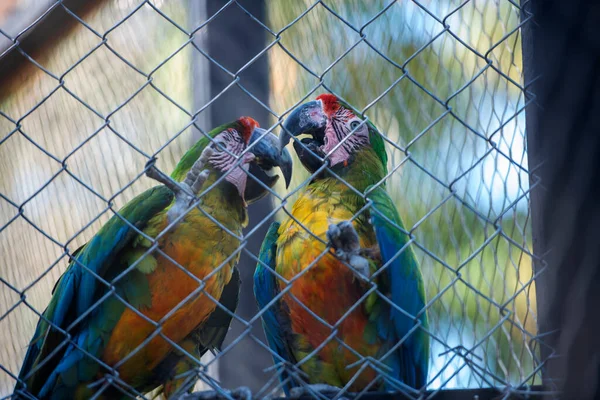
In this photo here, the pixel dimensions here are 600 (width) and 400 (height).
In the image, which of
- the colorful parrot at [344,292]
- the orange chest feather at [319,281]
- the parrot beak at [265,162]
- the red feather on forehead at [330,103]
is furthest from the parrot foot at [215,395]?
the red feather on forehead at [330,103]

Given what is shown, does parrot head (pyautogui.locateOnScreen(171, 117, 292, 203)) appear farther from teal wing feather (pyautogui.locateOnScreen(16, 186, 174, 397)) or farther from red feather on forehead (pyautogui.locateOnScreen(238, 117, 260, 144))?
teal wing feather (pyautogui.locateOnScreen(16, 186, 174, 397))

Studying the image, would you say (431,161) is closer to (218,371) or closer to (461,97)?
(461,97)

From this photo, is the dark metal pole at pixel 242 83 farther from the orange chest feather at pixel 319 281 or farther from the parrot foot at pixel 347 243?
the parrot foot at pixel 347 243

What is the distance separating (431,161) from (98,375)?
4.74ft

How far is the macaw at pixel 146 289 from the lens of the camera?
→ 189cm

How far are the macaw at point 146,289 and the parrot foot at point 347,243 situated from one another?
0.32 meters

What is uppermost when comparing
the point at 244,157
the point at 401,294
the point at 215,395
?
the point at 244,157

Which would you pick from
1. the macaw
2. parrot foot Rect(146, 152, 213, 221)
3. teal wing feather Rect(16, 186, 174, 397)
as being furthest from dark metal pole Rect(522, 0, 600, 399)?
teal wing feather Rect(16, 186, 174, 397)

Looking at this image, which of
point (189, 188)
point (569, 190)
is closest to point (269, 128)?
point (189, 188)

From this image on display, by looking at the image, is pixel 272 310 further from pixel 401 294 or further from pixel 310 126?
pixel 310 126

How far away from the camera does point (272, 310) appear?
2211mm

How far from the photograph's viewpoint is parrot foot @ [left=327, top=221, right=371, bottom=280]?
1.80 metres

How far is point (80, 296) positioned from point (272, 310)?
0.66 meters

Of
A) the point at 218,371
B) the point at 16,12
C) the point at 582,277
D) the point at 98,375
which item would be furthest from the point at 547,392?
the point at 16,12
